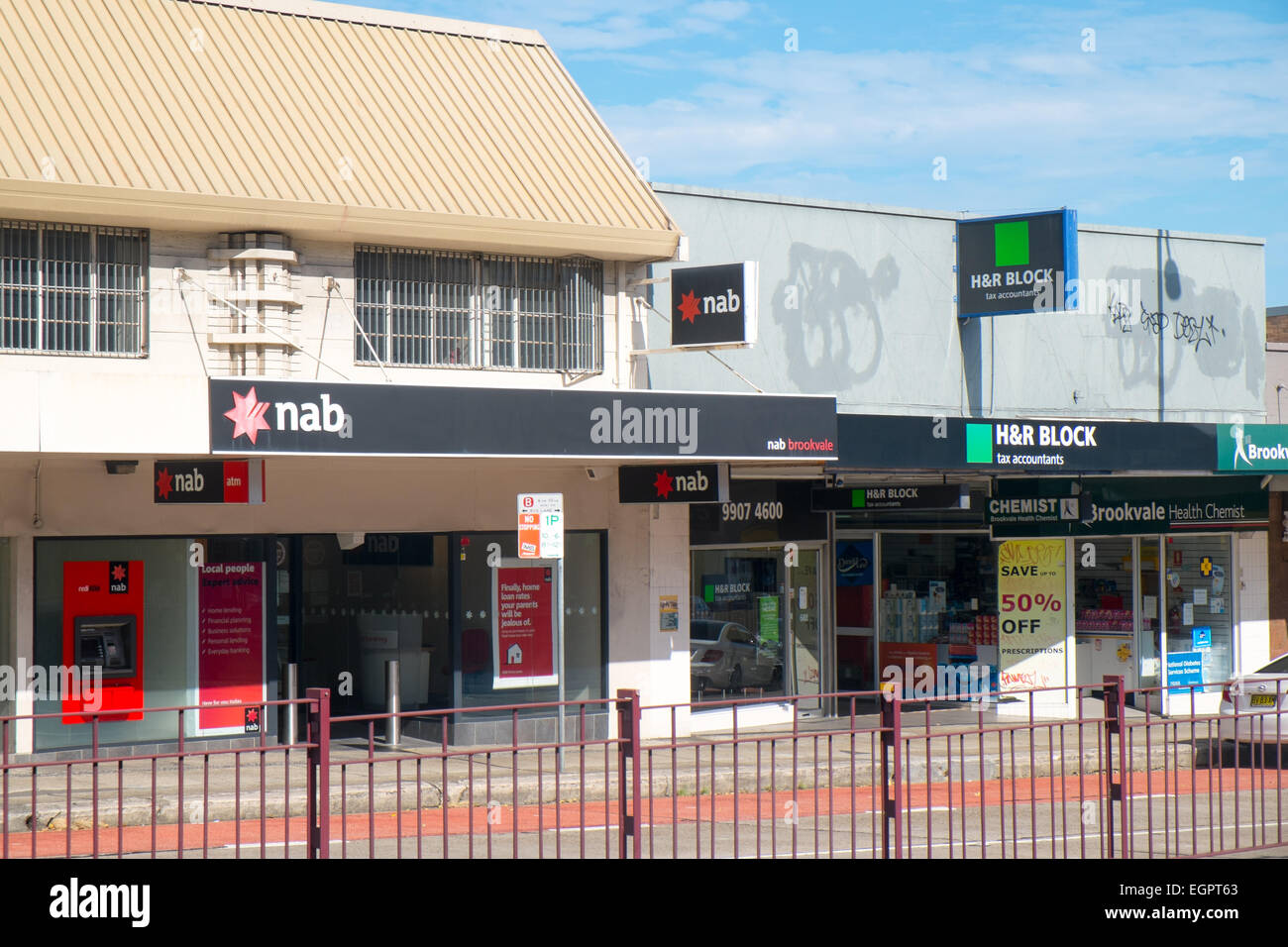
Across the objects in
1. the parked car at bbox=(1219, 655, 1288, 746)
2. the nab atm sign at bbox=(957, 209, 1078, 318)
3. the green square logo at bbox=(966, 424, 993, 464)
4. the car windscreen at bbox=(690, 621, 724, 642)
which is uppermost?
the nab atm sign at bbox=(957, 209, 1078, 318)

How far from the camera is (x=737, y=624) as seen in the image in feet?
62.7

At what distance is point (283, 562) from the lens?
669 inches

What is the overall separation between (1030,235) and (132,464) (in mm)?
11034

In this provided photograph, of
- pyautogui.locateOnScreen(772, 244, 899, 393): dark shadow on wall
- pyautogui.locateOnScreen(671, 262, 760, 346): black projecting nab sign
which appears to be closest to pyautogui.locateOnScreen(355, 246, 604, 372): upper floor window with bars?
pyautogui.locateOnScreen(671, 262, 760, 346): black projecting nab sign

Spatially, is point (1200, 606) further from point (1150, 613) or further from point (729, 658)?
point (729, 658)

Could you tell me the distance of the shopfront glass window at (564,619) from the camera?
17.0 metres

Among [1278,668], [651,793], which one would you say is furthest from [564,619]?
[651,793]

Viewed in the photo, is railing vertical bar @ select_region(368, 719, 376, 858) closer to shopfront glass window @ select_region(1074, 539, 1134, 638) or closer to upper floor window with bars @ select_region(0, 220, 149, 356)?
upper floor window with bars @ select_region(0, 220, 149, 356)

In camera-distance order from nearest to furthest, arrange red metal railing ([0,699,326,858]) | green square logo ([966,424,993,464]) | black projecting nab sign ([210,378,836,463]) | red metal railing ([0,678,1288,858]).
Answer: red metal railing ([0,678,1288,858]) < red metal railing ([0,699,326,858]) < black projecting nab sign ([210,378,836,463]) < green square logo ([966,424,993,464])

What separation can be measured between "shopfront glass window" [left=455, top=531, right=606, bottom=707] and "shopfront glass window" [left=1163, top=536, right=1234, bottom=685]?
878 centimetres

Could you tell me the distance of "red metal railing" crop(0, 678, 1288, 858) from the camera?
30.3 feet

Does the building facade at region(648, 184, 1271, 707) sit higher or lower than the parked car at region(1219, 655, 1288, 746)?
higher

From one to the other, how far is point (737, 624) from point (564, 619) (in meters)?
2.63
